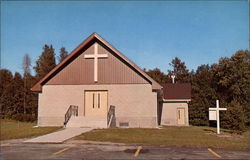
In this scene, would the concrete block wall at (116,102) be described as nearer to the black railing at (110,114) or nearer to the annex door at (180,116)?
the black railing at (110,114)

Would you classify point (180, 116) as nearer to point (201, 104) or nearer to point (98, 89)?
point (201, 104)

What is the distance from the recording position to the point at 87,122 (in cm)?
2050

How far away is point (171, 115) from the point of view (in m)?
30.5

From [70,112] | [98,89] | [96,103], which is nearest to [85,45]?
[98,89]

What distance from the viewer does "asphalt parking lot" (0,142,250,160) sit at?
399 inches

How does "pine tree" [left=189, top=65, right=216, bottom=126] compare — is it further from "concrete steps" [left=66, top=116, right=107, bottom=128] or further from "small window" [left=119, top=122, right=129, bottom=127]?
"concrete steps" [left=66, top=116, right=107, bottom=128]

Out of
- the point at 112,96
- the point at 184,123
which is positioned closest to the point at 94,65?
the point at 112,96

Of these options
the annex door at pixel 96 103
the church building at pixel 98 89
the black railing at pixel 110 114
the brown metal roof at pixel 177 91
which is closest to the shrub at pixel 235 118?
the church building at pixel 98 89

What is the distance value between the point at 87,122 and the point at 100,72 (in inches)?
172

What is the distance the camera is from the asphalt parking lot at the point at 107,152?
33.3 ft

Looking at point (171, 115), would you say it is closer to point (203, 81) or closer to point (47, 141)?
point (203, 81)

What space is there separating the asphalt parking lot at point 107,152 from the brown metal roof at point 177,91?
64.2 ft

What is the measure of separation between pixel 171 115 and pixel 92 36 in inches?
542

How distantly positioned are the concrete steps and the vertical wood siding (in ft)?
10.8
